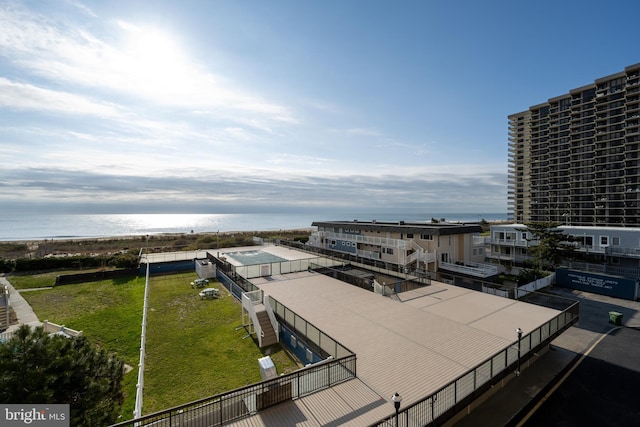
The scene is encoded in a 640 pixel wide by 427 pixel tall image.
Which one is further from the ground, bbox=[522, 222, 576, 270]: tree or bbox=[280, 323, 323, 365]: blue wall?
bbox=[522, 222, 576, 270]: tree

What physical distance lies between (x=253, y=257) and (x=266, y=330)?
23150 millimetres

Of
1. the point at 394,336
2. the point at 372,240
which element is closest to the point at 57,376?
the point at 394,336

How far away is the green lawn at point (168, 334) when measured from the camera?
12891 mm

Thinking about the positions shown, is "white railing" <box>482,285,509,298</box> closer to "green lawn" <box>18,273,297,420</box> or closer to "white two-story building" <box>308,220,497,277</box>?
"white two-story building" <box>308,220,497,277</box>

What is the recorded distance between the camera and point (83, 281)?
32.4 m

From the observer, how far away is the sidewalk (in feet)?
35.2

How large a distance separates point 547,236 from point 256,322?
30099mm

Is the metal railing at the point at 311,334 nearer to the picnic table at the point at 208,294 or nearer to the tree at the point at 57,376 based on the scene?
the tree at the point at 57,376

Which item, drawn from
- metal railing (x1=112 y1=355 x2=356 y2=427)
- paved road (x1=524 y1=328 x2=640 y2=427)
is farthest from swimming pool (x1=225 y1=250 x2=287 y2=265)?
paved road (x1=524 y1=328 x2=640 y2=427)

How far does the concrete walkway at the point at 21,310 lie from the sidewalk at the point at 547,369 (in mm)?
26247

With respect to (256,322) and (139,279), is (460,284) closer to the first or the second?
(256,322)

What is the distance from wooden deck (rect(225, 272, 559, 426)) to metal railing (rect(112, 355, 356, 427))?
278 mm

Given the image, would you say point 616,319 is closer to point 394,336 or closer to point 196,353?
point 394,336

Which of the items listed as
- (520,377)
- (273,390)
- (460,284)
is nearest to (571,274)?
(460,284)
